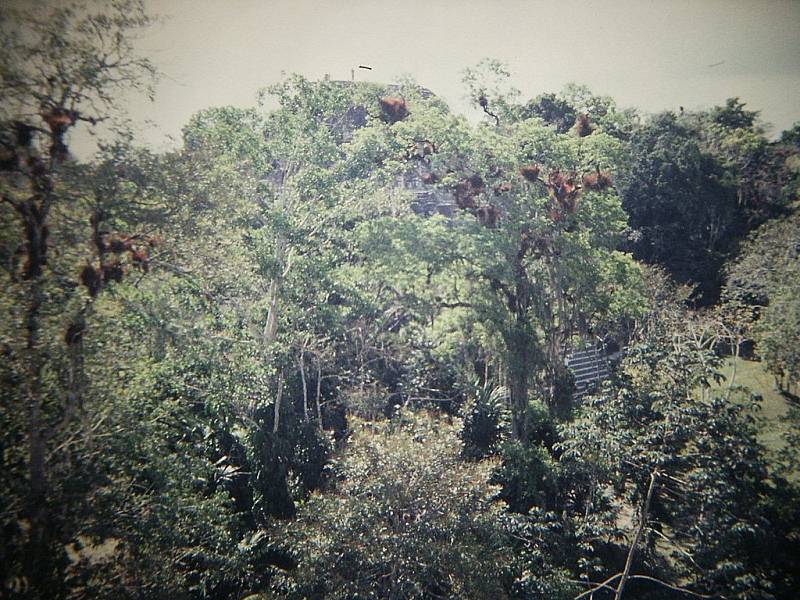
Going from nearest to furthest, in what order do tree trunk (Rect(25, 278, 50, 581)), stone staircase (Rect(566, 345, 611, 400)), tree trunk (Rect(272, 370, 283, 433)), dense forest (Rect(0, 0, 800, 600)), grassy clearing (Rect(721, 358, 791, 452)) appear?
tree trunk (Rect(25, 278, 50, 581)) → dense forest (Rect(0, 0, 800, 600)) → tree trunk (Rect(272, 370, 283, 433)) → grassy clearing (Rect(721, 358, 791, 452)) → stone staircase (Rect(566, 345, 611, 400))

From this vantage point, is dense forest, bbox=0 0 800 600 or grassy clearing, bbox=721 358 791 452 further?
grassy clearing, bbox=721 358 791 452

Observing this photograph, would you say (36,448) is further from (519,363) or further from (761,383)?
(761,383)

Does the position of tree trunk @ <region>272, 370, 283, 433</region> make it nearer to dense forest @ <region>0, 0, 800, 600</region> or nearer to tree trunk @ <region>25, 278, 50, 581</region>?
dense forest @ <region>0, 0, 800, 600</region>

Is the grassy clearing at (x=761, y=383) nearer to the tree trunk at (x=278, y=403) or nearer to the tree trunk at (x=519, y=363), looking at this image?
the tree trunk at (x=519, y=363)

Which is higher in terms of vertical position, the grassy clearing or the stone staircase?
the stone staircase

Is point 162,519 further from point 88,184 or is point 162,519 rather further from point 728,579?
point 728,579

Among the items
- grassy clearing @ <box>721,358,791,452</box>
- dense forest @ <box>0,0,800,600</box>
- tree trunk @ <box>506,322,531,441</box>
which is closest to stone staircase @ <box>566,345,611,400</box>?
dense forest @ <box>0,0,800,600</box>

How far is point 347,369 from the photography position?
41.4 ft

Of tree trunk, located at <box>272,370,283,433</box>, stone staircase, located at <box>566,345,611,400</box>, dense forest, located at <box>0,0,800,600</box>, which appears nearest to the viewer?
dense forest, located at <box>0,0,800,600</box>

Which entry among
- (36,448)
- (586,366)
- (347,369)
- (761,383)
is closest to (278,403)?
(347,369)

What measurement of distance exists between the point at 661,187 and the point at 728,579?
16518 mm

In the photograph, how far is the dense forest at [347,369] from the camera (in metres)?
5.84

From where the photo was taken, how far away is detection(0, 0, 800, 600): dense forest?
584cm

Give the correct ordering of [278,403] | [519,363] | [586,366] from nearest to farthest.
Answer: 1. [278,403]
2. [519,363]
3. [586,366]
